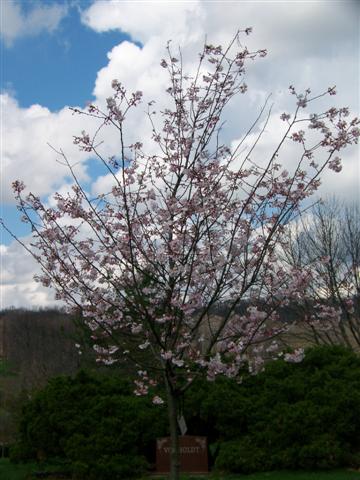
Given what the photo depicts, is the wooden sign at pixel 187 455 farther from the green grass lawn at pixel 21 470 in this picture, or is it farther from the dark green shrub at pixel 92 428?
the green grass lawn at pixel 21 470

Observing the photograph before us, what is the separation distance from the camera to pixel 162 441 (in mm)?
8188

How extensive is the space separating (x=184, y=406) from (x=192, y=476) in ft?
3.71

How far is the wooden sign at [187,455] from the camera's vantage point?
8.06m

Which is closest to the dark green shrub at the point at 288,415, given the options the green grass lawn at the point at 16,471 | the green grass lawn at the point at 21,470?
the green grass lawn at the point at 21,470

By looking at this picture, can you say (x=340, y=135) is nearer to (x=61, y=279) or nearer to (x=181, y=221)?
(x=181, y=221)

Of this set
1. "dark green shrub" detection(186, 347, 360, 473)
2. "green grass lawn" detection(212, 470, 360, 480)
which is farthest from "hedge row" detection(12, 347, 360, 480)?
"green grass lawn" detection(212, 470, 360, 480)

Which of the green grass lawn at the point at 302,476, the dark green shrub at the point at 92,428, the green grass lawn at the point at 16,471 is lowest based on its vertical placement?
the green grass lawn at the point at 302,476

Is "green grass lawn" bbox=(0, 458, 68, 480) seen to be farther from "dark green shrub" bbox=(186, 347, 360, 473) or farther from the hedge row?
"dark green shrub" bbox=(186, 347, 360, 473)

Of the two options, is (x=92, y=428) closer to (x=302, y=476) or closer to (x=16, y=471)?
(x=16, y=471)

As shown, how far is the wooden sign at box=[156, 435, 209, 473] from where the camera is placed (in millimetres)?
8062

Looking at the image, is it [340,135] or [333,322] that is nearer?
[340,135]

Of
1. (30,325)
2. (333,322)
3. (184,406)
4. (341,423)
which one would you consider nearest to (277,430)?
(341,423)

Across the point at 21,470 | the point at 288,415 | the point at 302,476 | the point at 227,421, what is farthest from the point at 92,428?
the point at 302,476

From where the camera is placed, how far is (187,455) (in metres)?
8.11
